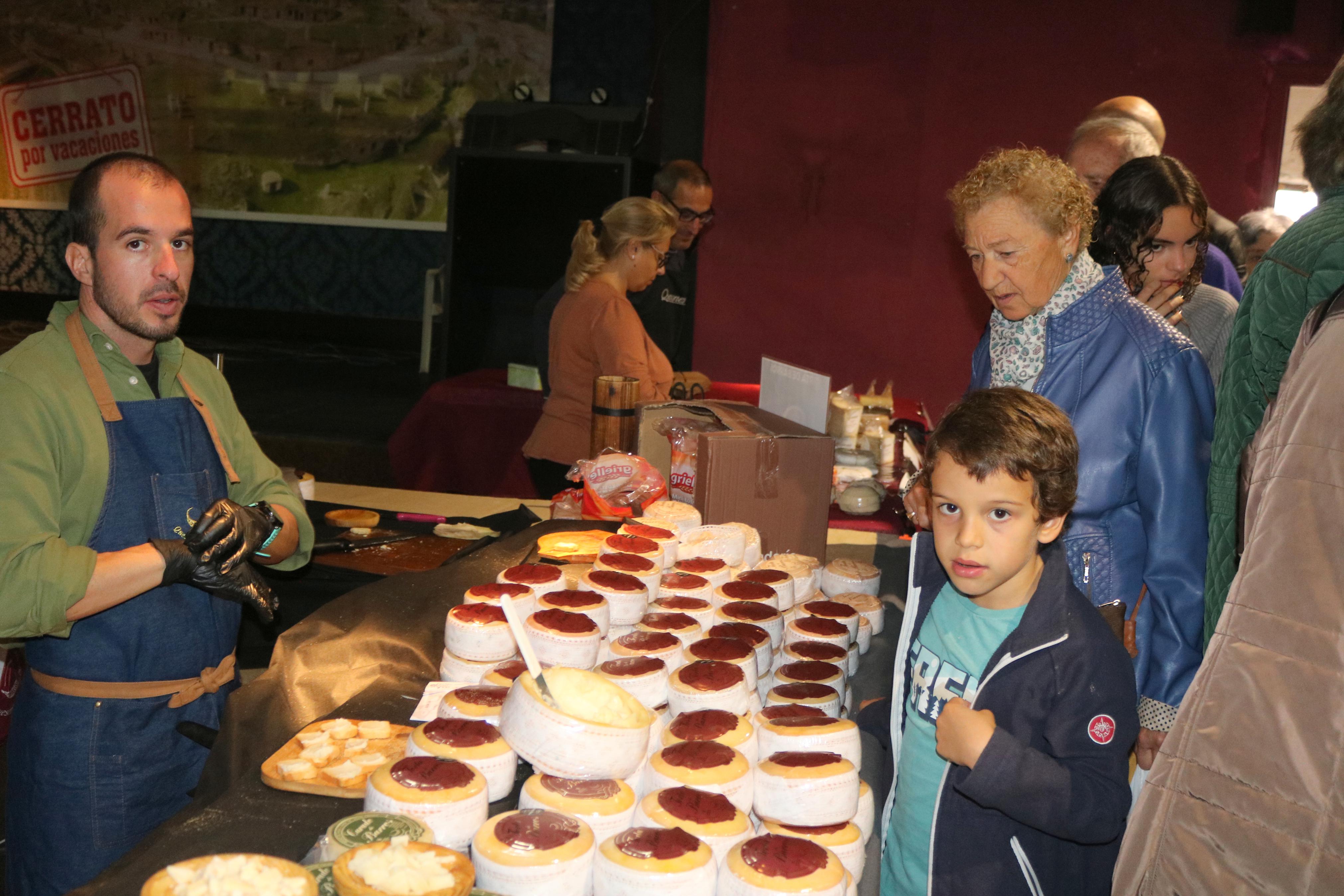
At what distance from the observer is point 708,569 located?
83.4 inches

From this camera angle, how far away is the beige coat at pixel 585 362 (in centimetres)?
389

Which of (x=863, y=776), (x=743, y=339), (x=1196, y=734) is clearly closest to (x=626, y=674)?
(x=863, y=776)

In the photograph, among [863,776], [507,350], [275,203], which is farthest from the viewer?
[275,203]

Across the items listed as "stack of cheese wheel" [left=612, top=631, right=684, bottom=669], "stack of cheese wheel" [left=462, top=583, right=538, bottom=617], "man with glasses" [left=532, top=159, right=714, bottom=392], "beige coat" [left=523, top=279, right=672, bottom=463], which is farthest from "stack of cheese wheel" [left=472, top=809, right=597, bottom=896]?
"man with glasses" [left=532, top=159, right=714, bottom=392]

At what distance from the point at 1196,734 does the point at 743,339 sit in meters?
5.16

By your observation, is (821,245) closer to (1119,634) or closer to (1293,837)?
(1119,634)

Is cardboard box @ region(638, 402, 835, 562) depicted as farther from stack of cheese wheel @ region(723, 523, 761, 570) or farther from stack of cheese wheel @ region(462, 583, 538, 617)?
stack of cheese wheel @ region(462, 583, 538, 617)

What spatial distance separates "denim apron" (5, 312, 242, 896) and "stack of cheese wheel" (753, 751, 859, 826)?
48.5 inches

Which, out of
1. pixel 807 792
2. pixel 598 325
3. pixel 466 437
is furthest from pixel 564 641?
pixel 466 437

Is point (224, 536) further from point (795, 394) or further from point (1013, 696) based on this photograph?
point (795, 394)

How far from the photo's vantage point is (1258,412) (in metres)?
1.47

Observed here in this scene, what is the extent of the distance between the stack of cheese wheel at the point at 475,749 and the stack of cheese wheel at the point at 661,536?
0.76 meters

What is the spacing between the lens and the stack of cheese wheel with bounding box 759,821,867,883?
133cm

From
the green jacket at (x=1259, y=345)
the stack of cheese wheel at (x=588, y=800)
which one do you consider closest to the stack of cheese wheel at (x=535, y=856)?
the stack of cheese wheel at (x=588, y=800)
